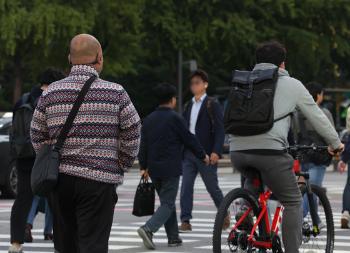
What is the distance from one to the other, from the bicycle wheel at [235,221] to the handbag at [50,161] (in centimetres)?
182

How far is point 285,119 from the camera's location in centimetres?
852

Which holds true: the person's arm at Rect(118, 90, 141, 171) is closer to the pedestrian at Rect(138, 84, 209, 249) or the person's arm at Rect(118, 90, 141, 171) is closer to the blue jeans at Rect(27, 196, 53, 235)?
the pedestrian at Rect(138, 84, 209, 249)

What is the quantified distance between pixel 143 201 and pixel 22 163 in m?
1.29

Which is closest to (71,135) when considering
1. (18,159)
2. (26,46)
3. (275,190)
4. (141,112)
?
(275,190)

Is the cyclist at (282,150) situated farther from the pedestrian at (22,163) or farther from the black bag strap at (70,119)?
Answer: the pedestrian at (22,163)

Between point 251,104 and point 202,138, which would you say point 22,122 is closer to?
point 202,138

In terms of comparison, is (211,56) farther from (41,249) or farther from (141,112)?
(41,249)

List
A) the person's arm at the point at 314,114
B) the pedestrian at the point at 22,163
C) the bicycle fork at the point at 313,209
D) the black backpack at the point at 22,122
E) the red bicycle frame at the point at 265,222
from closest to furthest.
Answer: the red bicycle frame at the point at 265,222 → the person's arm at the point at 314,114 → the bicycle fork at the point at 313,209 → the pedestrian at the point at 22,163 → the black backpack at the point at 22,122

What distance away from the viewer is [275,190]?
8.57 metres

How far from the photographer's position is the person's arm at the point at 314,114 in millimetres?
8586

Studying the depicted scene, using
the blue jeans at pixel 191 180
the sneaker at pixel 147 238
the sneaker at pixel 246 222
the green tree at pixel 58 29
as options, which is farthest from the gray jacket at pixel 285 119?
the green tree at pixel 58 29

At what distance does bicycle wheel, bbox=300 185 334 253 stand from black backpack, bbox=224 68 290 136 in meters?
1.18

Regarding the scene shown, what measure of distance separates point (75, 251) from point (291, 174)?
87.9 inches

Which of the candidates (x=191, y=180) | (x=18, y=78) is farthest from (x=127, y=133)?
(x=18, y=78)
